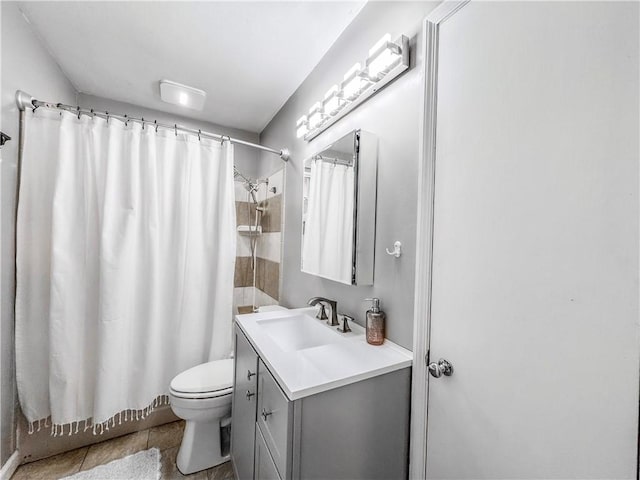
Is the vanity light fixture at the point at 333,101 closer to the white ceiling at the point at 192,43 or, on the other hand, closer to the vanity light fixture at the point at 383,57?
the vanity light fixture at the point at 383,57

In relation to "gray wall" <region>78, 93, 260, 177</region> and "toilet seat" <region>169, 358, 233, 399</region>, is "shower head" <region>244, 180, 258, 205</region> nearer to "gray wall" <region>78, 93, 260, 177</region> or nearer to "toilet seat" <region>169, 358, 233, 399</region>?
"gray wall" <region>78, 93, 260, 177</region>

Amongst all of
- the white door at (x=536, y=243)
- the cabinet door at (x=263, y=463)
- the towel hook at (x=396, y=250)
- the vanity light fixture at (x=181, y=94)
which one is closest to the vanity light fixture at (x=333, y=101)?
the white door at (x=536, y=243)

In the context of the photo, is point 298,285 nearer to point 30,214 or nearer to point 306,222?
point 306,222

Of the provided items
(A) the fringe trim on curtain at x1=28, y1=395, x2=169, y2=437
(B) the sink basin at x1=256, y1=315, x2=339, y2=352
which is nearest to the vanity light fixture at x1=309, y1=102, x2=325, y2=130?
(B) the sink basin at x1=256, y1=315, x2=339, y2=352

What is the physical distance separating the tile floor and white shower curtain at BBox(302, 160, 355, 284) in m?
1.28

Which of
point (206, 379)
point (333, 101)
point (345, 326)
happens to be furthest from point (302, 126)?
point (206, 379)

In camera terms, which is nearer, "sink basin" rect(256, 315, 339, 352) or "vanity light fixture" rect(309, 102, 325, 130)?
"sink basin" rect(256, 315, 339, 352)

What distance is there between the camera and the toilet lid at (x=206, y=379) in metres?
1.49

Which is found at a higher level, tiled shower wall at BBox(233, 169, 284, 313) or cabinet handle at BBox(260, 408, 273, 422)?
tiled shower wall at BBox(233, 169, 284, 313)

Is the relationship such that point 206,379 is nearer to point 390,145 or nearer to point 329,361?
point 329,361

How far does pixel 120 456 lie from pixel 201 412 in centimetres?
67

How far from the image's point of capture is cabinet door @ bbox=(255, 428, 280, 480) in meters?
0.88

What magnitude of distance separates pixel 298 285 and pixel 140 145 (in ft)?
4.36

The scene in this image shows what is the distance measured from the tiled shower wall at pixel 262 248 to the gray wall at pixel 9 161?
1.42 meters
